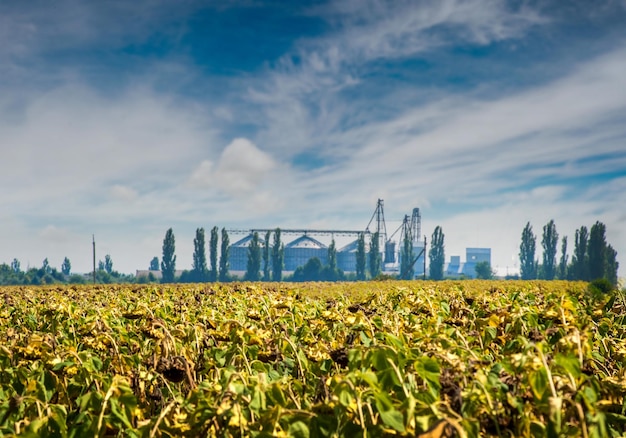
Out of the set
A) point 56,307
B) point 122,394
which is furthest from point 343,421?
point 56,307

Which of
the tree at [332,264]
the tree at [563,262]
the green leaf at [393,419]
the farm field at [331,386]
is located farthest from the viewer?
the tree at [332,264]

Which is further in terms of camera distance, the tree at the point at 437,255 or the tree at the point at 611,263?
the tree at the point at 437,255

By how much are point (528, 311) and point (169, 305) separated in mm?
3044

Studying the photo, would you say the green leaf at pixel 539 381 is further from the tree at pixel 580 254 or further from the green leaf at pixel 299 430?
the tree at pixel 580 254

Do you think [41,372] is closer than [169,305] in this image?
Yes

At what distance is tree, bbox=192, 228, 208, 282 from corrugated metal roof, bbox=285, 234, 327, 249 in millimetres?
56429

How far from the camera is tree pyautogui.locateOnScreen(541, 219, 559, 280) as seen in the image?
257 feet

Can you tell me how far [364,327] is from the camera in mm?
2867

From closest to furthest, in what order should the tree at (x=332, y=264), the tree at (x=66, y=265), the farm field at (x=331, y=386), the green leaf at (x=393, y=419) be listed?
1. the green leaf at (x=393, y=419)
2. the farm field at (x=331, y=386)
3. the tree at (x=332, y=264)
4. the tree at (x=66, y=265)

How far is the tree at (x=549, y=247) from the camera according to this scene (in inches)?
3081

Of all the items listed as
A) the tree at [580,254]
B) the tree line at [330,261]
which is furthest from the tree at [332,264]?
the tree at [580,254]

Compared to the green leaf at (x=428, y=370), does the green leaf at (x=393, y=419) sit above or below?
below

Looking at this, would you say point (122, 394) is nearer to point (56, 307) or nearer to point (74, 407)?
point (74, 407)

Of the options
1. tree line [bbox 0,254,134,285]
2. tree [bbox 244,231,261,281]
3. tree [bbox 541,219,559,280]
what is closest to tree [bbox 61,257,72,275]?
tree line [bbox 0,254,134,285]
